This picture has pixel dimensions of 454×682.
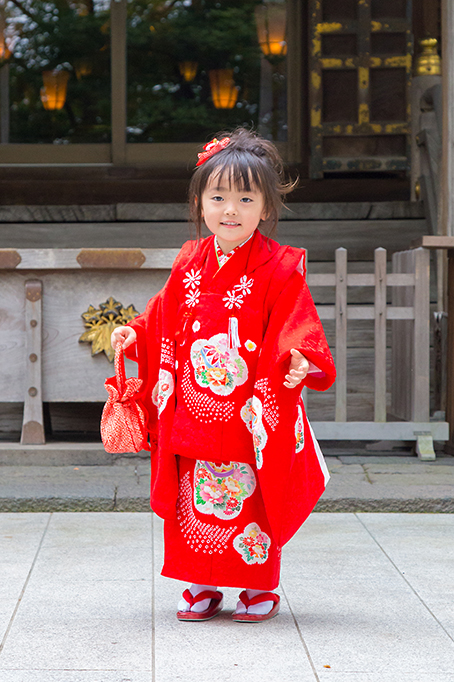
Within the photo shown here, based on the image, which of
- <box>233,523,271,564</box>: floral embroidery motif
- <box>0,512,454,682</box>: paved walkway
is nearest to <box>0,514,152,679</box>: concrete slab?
<box>0,512,454,682</box>: paved walkway

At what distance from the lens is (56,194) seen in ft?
21.3

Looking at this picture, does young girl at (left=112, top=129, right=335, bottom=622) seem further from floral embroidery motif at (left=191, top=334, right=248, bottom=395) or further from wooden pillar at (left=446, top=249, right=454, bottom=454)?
wooden pillar at (left=446, top=249, right=454, bottom=454)

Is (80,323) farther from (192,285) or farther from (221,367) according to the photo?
(221,367)

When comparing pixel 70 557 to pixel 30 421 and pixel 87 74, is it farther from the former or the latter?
pixel 87 74

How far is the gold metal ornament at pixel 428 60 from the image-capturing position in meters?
6.85

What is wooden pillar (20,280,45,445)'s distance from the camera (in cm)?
416

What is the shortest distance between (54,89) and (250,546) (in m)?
6.58

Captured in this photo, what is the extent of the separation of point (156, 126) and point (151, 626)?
20.4 ft

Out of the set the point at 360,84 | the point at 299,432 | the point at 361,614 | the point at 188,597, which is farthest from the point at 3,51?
the point at 361,614

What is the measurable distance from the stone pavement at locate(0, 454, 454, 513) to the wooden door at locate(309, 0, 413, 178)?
2.85m

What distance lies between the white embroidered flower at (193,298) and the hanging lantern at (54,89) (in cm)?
603

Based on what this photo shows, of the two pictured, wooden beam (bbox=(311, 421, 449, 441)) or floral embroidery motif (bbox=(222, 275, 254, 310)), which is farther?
wooden beam (bbox=(311, 421, 449, 441))

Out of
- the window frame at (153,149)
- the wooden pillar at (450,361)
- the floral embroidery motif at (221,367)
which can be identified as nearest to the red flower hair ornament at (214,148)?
the floral embroidery motif at (221,367)

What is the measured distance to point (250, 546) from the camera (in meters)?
2.34
